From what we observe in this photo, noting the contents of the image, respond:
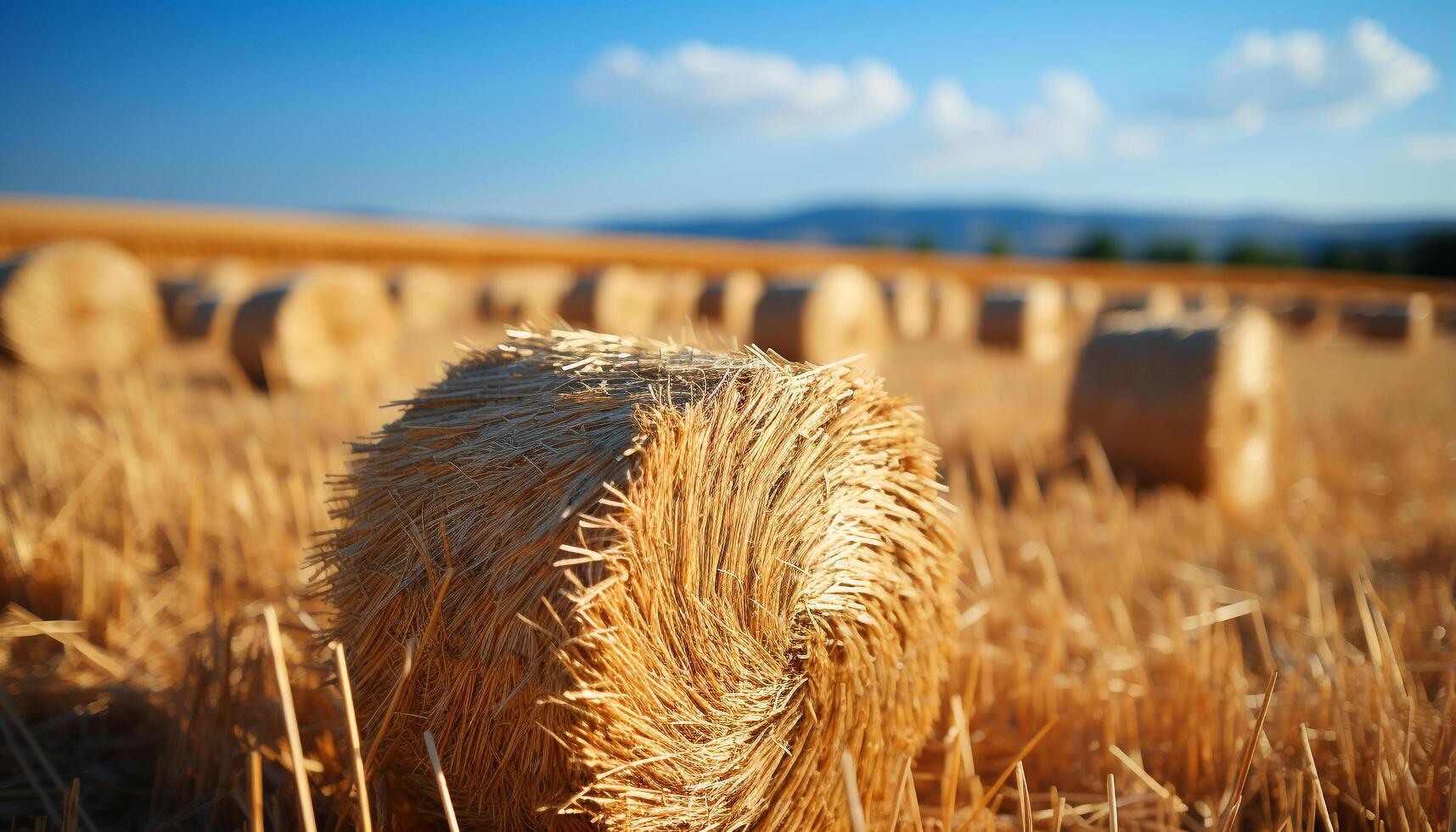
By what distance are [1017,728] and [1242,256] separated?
2537 inches

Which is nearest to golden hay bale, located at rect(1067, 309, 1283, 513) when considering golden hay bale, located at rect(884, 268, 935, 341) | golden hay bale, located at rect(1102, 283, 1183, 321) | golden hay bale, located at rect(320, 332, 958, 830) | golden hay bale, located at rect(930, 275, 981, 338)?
golden hay bale, located at rect(320, 332, 958, 830)

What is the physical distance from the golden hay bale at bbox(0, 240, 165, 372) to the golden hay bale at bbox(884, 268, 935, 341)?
35.9 ft

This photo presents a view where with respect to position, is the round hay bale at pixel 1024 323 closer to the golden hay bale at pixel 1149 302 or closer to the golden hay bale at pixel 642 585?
the golden hay bale at pixel 1149 302

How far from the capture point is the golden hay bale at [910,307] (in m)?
15.2

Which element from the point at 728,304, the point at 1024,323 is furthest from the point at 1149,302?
the point at 728,304

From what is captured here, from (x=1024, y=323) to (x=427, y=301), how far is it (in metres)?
10.7

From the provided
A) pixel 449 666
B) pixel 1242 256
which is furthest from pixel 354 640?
pixel 1242 256

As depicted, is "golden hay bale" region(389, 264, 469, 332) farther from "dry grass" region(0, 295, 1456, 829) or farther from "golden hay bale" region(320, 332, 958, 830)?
"golden hay bale" region(320, 332, 958, 830)

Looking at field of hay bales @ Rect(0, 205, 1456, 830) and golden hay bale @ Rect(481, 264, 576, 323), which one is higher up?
golden hay bale @ Rect(481, 264, 576, 323)

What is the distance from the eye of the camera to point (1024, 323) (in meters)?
13.5

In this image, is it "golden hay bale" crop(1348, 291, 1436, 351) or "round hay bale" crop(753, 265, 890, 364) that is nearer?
"round hay bale" crop(753, 265, 890, 364)

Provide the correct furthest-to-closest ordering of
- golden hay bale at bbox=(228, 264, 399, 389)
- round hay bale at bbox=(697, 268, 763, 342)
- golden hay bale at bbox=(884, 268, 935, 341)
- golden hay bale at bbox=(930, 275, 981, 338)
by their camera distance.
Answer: golden hay bale at bbox=(930, 275, 981, 338) → golden hay bale at bbox=(884, 268, 935, 341) → round hay bale at bbox=(697, 268, 763, 342) → golden hay bale at bbox=(228, 264, 399, 389)

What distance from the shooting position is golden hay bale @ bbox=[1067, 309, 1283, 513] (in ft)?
15.9

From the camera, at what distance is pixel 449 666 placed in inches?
60.2
